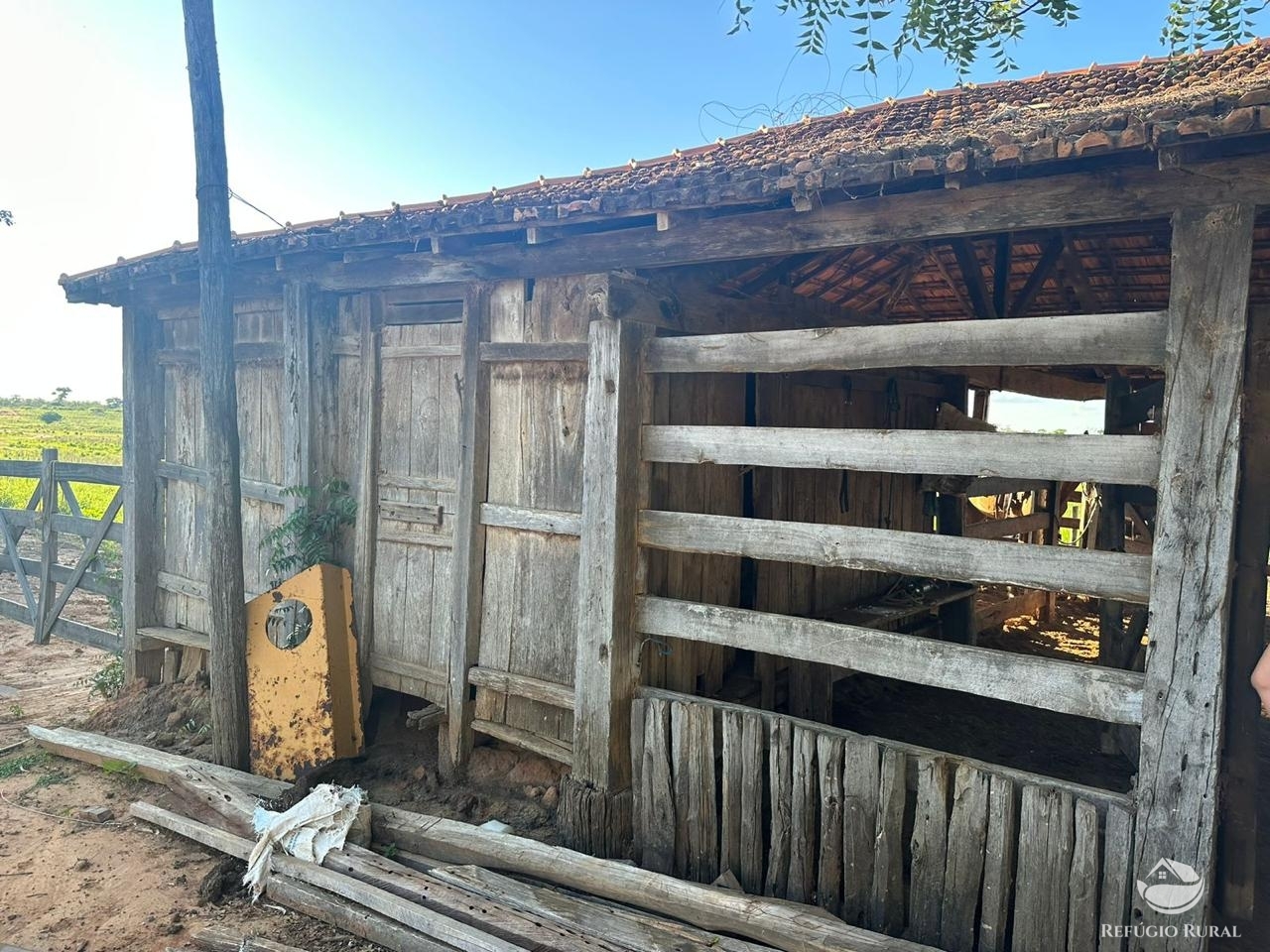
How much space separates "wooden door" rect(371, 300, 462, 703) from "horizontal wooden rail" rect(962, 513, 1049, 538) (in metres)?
5.49

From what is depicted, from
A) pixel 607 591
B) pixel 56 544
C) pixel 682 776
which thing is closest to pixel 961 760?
pixel 682 776

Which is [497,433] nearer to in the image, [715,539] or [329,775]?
[715,539]

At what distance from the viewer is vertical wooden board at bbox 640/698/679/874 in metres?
4.33

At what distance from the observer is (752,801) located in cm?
Answer: 406

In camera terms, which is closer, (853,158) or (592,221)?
(853,158)

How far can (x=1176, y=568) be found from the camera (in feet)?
9.70

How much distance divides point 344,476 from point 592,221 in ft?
10.4

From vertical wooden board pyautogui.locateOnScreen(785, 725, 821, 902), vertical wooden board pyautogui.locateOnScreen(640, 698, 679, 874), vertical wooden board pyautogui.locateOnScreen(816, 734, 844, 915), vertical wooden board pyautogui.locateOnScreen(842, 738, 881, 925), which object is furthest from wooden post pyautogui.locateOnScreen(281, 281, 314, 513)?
vertical wooden board pyautogui.locateOnScreen(842, 738, 881, 925)

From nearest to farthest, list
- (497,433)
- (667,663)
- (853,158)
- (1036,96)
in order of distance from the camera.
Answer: (853,158) → (1036,96) → (667,663) → (497,433)

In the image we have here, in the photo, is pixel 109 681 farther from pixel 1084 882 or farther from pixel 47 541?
pixel 1084 882

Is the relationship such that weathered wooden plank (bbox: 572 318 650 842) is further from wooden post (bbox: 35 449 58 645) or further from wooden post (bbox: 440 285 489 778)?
wooden post (bbox: 35 449 58 645)

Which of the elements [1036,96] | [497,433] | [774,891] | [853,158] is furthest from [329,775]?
[1036,96]

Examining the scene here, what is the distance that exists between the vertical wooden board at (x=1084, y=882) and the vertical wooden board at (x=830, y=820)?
100cm

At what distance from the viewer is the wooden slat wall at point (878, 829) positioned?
3182mm
